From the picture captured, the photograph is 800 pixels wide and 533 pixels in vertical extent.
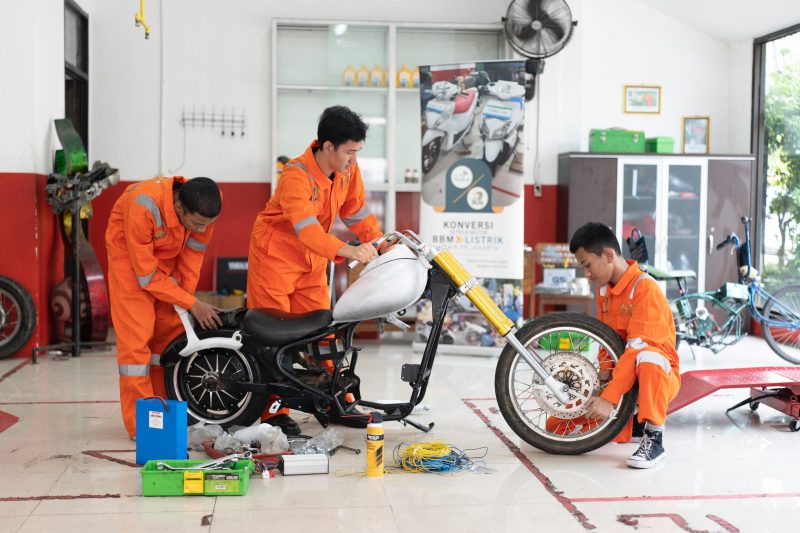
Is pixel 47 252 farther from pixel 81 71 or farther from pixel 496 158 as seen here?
pixel 496 158

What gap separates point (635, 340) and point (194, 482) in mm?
1984

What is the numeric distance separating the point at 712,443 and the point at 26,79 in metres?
5.48

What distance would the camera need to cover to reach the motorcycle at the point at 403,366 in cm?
405

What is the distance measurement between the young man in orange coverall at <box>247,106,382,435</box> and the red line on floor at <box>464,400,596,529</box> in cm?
103

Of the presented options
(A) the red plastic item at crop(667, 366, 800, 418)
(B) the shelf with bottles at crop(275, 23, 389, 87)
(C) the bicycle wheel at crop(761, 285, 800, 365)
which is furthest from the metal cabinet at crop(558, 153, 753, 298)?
(A) the red plastic item at crop(667, 366, 800, 418)

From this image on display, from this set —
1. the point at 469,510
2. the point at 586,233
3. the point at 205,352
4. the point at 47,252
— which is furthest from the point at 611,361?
the point at 47,252

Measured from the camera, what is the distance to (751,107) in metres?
8.94

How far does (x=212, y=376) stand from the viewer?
14.5 ft

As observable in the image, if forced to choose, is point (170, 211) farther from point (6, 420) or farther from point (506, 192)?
point (506, 192)

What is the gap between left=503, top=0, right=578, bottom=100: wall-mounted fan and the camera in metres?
8.36

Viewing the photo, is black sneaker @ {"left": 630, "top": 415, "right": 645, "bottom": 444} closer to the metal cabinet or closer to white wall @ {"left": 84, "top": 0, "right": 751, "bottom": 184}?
the metal cabinet

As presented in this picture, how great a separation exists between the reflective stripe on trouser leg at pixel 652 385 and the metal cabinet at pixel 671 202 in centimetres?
476

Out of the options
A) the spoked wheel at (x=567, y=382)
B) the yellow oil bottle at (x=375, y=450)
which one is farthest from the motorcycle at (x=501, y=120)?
the yellow oil bottle at (x=375, y=450)

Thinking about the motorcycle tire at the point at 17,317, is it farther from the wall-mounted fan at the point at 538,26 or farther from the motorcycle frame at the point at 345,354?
the wall-mounted fan at the point at 538,26
